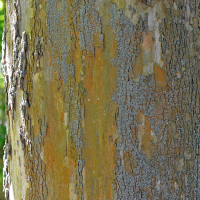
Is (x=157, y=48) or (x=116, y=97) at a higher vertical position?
(x=157, y=48)

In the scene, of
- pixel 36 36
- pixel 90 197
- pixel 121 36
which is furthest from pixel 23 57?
pixel 90 197

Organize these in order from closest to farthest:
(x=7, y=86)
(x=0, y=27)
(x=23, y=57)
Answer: (x=23, y=57)
(x=7, y=86)
(x=0, y=27)

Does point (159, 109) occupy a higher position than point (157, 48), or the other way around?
point (157, 48)

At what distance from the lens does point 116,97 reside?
3.31 ft

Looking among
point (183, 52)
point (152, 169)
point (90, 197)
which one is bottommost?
point (90, 197)

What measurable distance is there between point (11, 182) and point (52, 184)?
0.36 m

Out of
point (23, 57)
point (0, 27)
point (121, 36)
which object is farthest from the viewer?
point (0, 27)

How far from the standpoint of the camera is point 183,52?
3.41 ft

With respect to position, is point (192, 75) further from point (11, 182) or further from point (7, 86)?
point (11, 182)

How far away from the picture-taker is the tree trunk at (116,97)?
100cm

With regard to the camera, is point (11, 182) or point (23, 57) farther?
point (11, 182)

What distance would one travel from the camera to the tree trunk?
1.00 metres

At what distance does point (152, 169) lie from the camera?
1023 millimetres

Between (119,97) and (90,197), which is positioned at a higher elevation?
(119,97)
